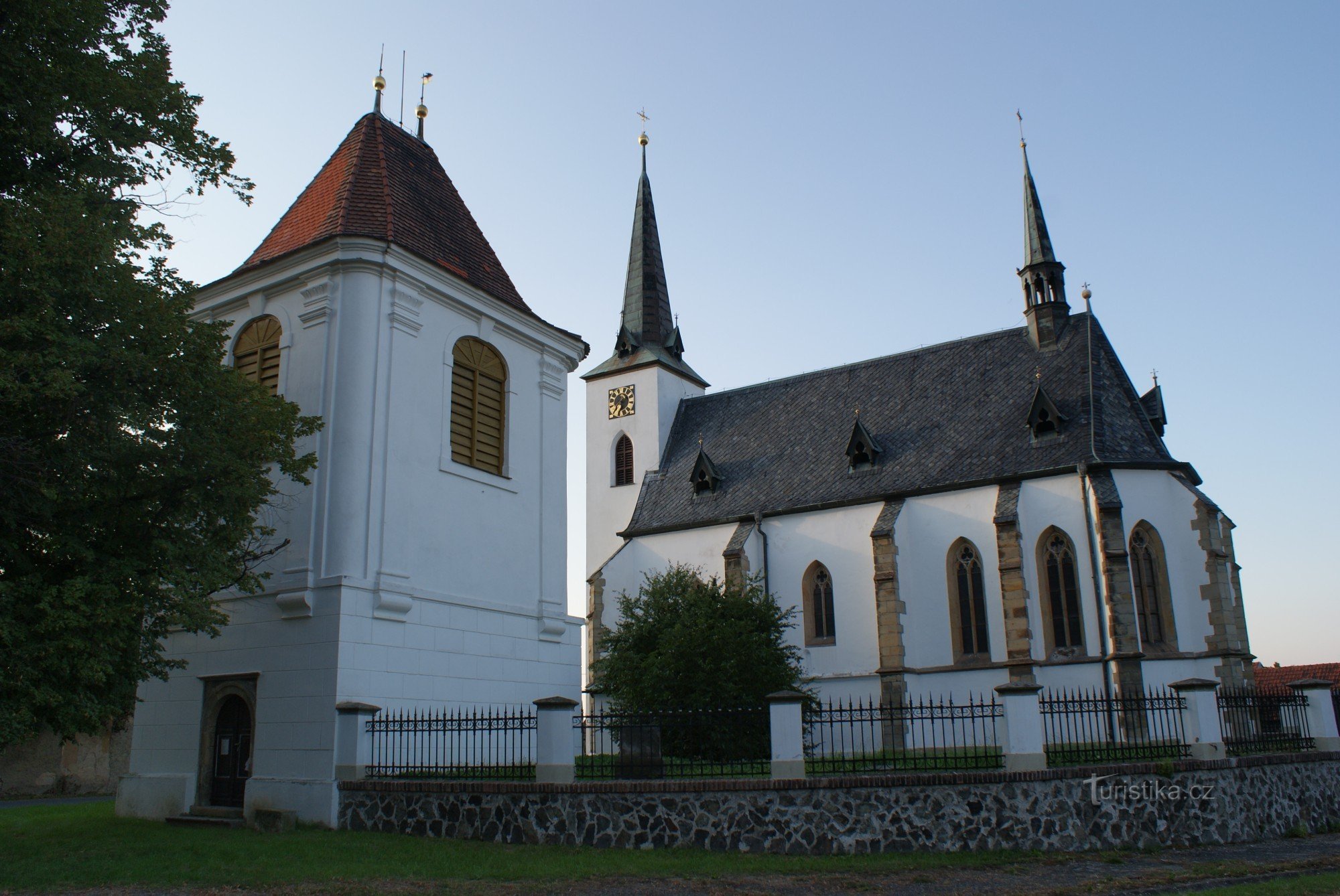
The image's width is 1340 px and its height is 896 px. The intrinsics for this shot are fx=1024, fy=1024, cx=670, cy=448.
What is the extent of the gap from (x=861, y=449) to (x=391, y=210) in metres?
16.1

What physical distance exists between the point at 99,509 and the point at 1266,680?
38067mm

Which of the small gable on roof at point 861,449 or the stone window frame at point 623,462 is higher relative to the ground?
the stone window frame at point 623,462

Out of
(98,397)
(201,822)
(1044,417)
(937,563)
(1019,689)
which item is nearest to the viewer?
(98,397)

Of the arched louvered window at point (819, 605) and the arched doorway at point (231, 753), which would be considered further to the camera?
the arched louvered window at point (819, 605)

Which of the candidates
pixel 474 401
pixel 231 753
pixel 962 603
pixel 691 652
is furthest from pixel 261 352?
pixel 962 603

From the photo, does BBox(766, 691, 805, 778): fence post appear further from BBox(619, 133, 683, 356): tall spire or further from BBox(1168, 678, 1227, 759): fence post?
BBox(619, 133, 683, 356): tall spire

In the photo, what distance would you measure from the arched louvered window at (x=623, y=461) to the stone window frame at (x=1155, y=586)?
626 inches

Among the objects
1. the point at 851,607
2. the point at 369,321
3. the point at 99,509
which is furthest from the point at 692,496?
the point at 99,509

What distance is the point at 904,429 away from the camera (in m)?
29.5

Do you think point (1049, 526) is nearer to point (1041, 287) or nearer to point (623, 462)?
point (1041, 287)

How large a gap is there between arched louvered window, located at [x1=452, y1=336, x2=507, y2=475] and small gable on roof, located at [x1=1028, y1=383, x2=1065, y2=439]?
48.1ft

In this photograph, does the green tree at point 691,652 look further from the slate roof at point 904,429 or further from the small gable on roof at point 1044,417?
the small gable on roof at point 1044,417

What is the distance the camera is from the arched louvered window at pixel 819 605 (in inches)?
1097

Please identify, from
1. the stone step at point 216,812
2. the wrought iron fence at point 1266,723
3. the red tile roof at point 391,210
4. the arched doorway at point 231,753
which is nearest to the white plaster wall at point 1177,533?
the wrought iron fence at point 1266,723
